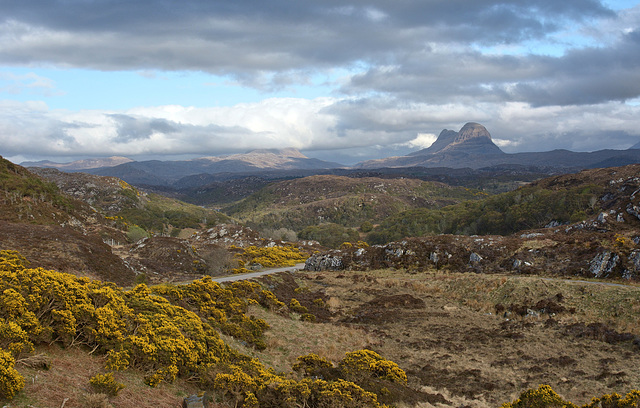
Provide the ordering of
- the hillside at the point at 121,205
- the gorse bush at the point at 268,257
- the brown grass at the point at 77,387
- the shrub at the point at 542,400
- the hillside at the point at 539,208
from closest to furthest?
the brown grass at the point at 77,387 → the shrub at the point at 542,400 → the gorse bush at the point at 268,257 → the hillside at the point at 539,208 → the hillside at the point at 121,205

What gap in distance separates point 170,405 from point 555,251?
148 feet

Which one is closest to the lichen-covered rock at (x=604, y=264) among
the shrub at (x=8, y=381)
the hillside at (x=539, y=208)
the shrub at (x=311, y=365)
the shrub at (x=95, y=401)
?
the hillside at (x=539, y=208)

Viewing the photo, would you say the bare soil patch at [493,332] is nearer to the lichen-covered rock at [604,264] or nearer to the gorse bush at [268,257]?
the lichen-covered rock at [604,264]

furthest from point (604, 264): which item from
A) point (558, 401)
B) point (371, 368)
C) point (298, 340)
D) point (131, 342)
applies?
point (131, 342)

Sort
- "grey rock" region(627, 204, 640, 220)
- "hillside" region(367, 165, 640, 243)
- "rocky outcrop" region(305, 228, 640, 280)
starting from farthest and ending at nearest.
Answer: "hillside" region(367, 165, 640, 243) < "grey rock" region(627, 204, 640, 220) < "rocky outcrop" region(305, 228, 640, 280)

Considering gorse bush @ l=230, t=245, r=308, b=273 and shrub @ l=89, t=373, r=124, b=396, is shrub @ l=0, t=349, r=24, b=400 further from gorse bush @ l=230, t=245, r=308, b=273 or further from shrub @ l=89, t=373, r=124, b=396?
gorse bush @ l=230, t=245, r=308, b=273

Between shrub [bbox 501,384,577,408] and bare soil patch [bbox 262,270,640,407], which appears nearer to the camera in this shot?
shrub [bbox 501,384,577,408]

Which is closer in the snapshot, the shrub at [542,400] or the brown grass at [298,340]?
the shrub at [542,400]

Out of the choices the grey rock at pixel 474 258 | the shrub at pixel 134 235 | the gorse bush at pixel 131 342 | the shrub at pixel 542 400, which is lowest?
the shrub at pixel 134 235

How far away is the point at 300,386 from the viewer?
43.7 ft

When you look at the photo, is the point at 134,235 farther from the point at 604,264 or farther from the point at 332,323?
the point at 604,264

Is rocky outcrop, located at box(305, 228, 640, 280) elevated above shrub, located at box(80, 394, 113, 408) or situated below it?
below

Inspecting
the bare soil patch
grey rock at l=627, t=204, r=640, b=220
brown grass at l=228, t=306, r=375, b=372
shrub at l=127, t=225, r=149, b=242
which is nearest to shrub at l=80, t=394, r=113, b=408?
brown grass at l=228, t=306, r=375, b=372

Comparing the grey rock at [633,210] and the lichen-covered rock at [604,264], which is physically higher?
the grey rock at [633,210]
